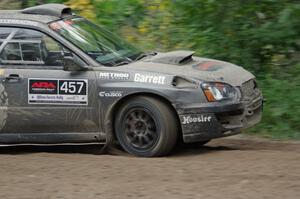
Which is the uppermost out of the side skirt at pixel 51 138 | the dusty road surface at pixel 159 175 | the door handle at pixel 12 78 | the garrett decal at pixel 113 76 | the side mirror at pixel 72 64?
the side mirror at pixel 72 64

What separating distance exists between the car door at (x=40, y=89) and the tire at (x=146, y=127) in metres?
0.34

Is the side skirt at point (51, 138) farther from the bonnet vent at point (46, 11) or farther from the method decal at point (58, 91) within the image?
the bonnet vent at point (46, 11)

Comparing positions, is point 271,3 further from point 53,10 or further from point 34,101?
point 34,101

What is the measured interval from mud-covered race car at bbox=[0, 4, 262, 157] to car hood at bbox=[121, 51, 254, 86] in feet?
0.04

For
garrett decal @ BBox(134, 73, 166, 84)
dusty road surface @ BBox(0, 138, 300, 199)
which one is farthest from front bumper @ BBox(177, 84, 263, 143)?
garrett decal @ BBox(134, 73, 166, 84)

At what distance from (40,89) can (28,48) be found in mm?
545

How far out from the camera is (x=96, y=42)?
7.93 meters

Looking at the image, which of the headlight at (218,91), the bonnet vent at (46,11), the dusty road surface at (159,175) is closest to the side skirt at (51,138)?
the dusty road surface at (159,175)

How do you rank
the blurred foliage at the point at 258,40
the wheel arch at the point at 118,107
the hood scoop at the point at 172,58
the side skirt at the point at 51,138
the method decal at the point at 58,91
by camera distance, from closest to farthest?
1. the wheel arch at the point at 118,107
2. the method decal at the point at 58,91
3. the side skirt at the point at 51,138
4. the hood scoop at the point at 172,58
5. the blurred foliage at the point at 258,40

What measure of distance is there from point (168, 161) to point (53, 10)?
8.41ft

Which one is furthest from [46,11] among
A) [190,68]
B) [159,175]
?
[159,175]

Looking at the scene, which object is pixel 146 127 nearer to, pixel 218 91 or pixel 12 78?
pixel 218 91

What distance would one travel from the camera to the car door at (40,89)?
7.35 m

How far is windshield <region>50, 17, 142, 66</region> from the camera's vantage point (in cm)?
762
